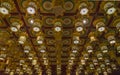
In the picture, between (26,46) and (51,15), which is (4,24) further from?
(51,15)

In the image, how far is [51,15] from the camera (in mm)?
8477

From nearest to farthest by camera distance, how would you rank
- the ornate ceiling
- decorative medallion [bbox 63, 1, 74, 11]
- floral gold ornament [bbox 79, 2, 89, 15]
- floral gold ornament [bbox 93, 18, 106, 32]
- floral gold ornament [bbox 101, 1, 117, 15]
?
floral gold ornament [bbox 79, 2, 89, 15] → floral gold ornament [bbox 101, 1, 117, 15] → the ornate ceiling → floral gold ornament [bbox 93, 18, 106, 32] → decorative medallion [bbox 63, 1, 74, 11]

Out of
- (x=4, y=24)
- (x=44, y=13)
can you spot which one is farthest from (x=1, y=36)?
(x=44, y=13)

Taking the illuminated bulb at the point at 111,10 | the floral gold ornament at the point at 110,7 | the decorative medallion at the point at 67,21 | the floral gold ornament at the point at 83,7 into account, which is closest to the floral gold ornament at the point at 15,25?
the decorative medallion at the point at 67,21

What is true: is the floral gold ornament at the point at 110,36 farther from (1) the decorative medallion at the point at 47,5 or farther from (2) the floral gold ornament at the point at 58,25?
(1) the decorative medallion at the point at 47,5

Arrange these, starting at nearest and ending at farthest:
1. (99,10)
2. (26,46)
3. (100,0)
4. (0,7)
Answer: (0,7) → (100,0) → (99,10) → (26,46)

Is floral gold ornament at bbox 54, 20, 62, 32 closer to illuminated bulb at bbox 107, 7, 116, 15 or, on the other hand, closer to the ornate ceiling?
the ornate ceiling

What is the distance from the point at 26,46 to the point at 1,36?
177 centimetres

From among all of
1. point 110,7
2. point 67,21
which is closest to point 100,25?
point 110,7

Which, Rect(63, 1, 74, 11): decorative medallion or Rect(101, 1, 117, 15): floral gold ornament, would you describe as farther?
Rect(63, 1, 74, 11): decorative medallion

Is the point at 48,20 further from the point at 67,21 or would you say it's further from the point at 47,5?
the point at 47,5

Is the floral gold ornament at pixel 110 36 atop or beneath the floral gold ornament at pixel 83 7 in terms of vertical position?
beneath

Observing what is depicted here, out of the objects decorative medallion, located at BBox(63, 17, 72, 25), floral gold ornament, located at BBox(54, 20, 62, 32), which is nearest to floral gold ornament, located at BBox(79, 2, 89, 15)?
floral gold ornament, located at BBox(54, 20, 62, 32)

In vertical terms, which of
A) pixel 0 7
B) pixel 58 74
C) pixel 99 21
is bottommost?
pixel 58 74
